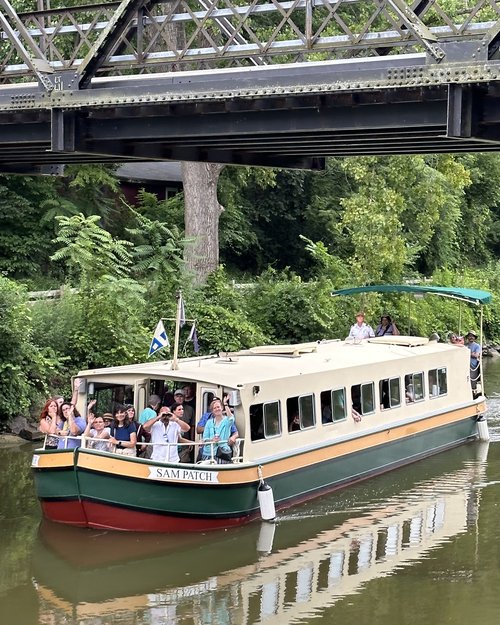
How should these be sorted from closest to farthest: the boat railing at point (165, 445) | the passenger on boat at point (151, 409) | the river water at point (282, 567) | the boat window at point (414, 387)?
the river water at point (282, 567)
the boat railing at point (165, 445)
the passenger on boat at point (151, 409)
the boat window at point (414, 387)

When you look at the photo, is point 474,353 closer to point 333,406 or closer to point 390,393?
point 390,393

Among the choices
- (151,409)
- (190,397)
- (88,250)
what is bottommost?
(151,409)

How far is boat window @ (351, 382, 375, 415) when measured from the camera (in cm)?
2097

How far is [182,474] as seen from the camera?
16.8 m

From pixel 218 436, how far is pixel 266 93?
5.17 m

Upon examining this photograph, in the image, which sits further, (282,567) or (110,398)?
(110,398)

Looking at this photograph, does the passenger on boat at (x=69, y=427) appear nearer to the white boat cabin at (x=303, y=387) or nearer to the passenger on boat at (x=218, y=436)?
the white boat cabin at (x=303, y=387)

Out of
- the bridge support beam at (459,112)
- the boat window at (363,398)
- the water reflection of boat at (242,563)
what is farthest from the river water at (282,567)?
the bridge support beam at (459,112)

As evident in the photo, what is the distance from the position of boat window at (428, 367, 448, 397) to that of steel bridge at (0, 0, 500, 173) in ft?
21.3

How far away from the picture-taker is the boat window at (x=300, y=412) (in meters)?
19.0

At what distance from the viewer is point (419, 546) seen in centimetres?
1700

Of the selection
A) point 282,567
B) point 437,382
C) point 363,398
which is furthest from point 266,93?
point 437,382

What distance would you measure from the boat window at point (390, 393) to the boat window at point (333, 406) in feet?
5.00

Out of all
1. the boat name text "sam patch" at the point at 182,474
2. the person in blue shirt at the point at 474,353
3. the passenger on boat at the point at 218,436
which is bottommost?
the boat name text "sam patch" at the point at 182,474
